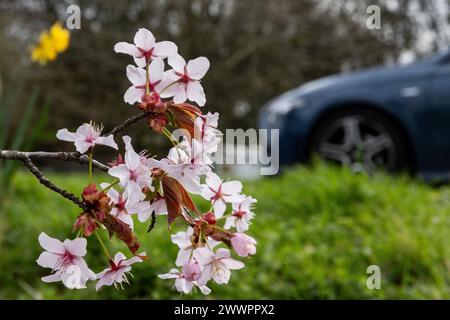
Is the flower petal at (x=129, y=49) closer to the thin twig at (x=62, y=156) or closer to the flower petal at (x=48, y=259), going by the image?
the thin twig at (x=62, y=156)

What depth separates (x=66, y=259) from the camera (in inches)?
35.5

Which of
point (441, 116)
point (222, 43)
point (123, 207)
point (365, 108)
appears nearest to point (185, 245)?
point (123, 207)

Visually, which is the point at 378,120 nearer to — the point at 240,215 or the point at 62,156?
the point at 240,215

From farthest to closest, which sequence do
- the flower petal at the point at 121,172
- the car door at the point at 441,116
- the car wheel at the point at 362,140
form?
the car wheel at the point at 362,140 < the car door at the point at 441,116 < the flower petal at the point at 121,172

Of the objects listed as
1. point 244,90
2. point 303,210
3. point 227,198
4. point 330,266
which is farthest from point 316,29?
point 227,198

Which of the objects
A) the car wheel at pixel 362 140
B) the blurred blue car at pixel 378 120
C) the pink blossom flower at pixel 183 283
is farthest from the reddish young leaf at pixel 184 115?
the car wheel at pixel 362 140

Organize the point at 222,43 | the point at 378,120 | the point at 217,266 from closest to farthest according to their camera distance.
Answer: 1. the point at 217,266
2. the point at 378,120
3. the point at 222,43

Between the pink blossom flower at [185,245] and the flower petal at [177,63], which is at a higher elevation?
the flower petal at [177,63]

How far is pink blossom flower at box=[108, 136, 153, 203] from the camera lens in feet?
2.76

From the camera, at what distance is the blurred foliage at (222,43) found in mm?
10281

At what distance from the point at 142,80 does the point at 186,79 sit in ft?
0.21

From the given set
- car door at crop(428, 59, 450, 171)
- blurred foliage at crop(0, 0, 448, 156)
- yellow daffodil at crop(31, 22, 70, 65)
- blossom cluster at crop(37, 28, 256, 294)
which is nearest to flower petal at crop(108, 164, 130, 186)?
blossom cluster at crop(37, 28, 256, 294)

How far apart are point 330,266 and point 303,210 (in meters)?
0.80

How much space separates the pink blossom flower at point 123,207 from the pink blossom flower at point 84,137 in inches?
3.0
